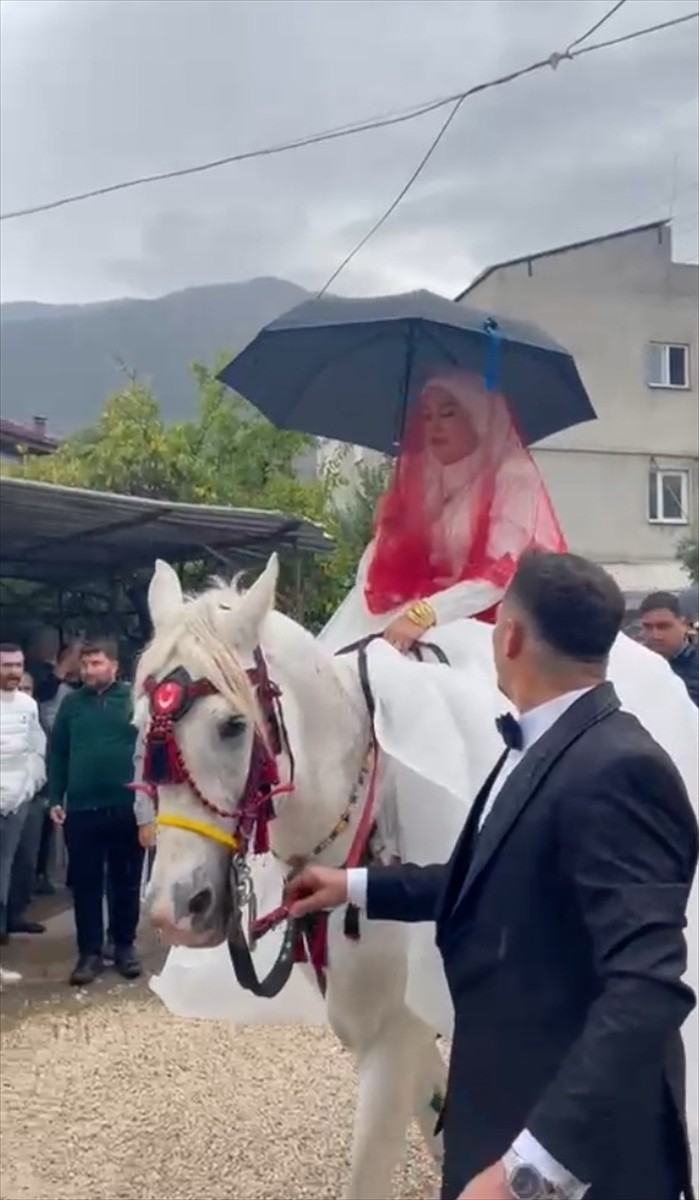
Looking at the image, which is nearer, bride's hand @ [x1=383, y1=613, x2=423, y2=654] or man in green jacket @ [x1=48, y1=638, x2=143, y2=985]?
bride's hand @ [x1=383, y1=613, x2=423, y2=654]

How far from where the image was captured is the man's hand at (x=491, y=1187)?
1.79m

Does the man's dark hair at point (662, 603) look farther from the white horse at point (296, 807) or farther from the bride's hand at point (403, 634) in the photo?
the white horse at point (296, 807)

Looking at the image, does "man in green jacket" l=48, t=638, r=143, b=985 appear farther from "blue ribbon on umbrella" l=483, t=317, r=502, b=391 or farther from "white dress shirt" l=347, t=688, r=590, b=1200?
"white dress shirt" l=347, t=688, r=590, b=1200

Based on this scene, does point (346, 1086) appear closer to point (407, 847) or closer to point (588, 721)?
point (407, 847)

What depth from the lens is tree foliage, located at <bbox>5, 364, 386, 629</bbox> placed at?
14984mm

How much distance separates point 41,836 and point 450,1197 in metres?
7.98

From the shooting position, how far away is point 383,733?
3.36 m

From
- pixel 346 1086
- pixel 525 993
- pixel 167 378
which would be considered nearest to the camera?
pixel 525 993

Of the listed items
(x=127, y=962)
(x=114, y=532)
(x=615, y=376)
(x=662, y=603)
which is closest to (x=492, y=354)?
(x=662, y=603)

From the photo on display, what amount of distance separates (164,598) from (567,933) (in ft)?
4.95

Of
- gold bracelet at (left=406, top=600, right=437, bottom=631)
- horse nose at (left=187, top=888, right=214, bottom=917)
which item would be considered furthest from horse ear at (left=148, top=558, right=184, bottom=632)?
gold bracelet at (left=406, top=600, right=437, bottom=631)

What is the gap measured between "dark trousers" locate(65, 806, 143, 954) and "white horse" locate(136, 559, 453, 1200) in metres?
4.18

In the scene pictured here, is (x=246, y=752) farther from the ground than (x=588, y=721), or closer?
closer

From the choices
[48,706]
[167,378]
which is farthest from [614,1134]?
[167,378]
